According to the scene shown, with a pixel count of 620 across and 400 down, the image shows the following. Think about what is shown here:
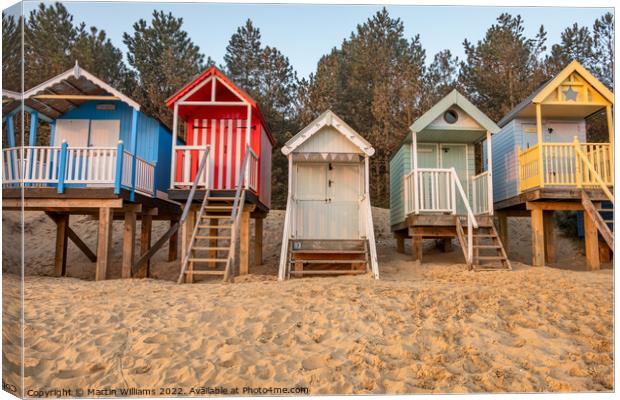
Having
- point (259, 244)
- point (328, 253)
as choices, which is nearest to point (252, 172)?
point (328, 253)

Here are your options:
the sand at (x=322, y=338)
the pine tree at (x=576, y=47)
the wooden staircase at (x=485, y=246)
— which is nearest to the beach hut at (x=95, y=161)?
the sand at (x=322, y=338)

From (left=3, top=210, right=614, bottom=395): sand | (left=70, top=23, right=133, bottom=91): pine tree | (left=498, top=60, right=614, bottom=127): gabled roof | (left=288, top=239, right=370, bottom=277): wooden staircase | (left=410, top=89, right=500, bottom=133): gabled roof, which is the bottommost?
(left=3, top=210, right=614, bottom=395): sand

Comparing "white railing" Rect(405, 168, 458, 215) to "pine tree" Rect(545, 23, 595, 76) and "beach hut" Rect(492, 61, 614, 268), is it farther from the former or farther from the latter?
"pine tree" Rect(545, 23, 595, 76)

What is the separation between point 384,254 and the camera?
13414 mm

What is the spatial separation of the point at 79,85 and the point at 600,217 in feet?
37.6

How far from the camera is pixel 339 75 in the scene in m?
24.1

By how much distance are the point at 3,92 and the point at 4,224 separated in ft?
4.06

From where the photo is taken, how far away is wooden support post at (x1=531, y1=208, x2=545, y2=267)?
10305 millimetres

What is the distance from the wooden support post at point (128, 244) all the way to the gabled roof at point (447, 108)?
272 inches

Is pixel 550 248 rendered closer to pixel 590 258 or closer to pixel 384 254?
pixel 590 258

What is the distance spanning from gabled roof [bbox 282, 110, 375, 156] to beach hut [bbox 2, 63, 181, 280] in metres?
3.41

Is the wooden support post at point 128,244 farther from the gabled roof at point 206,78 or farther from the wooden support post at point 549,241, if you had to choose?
the wooden support post at point 549,241

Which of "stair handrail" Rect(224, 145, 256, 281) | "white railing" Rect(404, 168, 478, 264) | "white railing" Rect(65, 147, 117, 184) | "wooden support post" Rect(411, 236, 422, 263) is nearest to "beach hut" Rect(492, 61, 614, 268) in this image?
"white railing" Rect(404, 168, 478, 264)

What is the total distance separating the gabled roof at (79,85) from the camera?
9430mm
